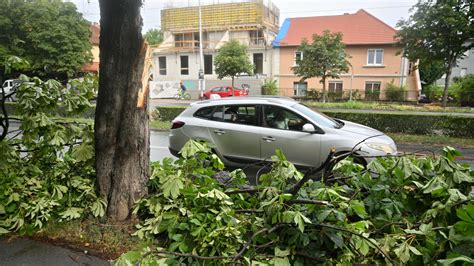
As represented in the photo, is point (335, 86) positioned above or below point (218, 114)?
above

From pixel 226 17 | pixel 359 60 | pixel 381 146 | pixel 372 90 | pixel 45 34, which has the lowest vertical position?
pixel 381 146

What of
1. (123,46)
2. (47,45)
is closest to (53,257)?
(123,46)

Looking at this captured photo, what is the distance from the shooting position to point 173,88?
34.4 metres

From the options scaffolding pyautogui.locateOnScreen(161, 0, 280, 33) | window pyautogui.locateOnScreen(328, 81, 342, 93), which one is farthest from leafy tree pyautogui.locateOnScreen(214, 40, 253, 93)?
scaffolding pyautogui.locateOnScreen(161, 0, 280, 33)

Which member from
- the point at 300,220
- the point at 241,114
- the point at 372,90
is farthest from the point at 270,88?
the point at 300,220

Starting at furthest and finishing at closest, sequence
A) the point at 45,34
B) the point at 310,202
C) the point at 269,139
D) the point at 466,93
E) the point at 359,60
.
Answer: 1. the point at 359,60
2. the point at 45,34
3. the point at 466,93
4. the point at 269,139
5. the point at 310,202

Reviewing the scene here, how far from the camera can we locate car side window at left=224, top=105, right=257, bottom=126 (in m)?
5.87

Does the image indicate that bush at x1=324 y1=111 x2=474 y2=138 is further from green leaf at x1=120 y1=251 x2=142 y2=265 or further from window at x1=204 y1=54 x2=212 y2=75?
window at x1=204 y1=54 x2=212 y2=75

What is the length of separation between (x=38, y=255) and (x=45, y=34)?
30428 millimetres

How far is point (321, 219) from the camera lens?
2.09 metres

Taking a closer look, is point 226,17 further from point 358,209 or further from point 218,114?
point 358,209

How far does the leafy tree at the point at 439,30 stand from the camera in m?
16.5

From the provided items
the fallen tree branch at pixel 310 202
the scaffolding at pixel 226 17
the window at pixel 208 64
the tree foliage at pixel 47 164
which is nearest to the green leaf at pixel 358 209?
the fallen tree branch at pixel 310 202

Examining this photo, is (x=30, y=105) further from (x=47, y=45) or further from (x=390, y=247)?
(x=47, y=45)
